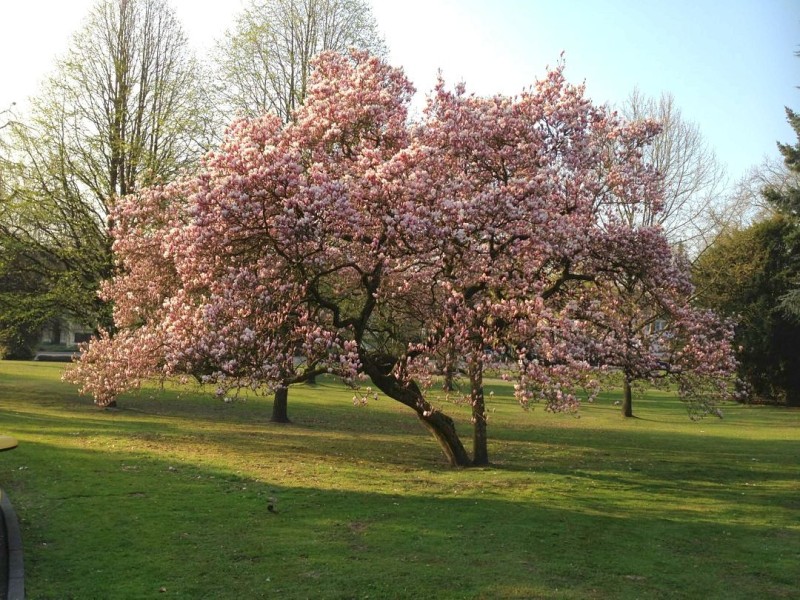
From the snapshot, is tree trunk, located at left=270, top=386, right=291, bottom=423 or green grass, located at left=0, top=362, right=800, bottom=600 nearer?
green grass, located at left=0, top=362, right=800, bottom=600

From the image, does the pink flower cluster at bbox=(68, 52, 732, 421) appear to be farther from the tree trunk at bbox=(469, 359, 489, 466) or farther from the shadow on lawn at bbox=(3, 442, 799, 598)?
the shadow on lawn at bbox=(3, 442, 799, 598)

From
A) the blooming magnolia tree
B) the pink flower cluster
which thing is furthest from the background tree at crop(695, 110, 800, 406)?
the blooming magnolia tree

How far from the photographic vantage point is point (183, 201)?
63.0 feet

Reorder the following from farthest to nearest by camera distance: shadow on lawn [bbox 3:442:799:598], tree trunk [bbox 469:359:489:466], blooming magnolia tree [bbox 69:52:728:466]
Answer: tree trunk [bbox 469:359:489:466]
blooming magnolia tree [bbox 69:52:728:466]
shadow on lawn [bbox 3:442:799:598]

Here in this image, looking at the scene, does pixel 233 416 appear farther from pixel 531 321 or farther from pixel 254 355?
pixel 531 321

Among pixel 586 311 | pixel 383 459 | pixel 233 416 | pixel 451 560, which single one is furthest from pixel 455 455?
pixel 233 416

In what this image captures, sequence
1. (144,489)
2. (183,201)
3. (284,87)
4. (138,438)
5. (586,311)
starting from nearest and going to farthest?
(144,489)
(586,311)
(183,201)
(138,438)
(284,87)

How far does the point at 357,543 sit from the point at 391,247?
623 cm

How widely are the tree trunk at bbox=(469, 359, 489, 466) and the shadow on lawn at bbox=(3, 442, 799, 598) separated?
1.88 metres

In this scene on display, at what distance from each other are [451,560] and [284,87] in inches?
1093

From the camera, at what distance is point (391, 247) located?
1505 cm

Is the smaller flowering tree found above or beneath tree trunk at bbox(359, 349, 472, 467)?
above

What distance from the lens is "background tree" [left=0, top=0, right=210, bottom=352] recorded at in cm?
3019

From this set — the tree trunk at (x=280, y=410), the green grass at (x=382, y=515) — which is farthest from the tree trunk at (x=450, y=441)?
the tree trunk at (x=280, y=410)
